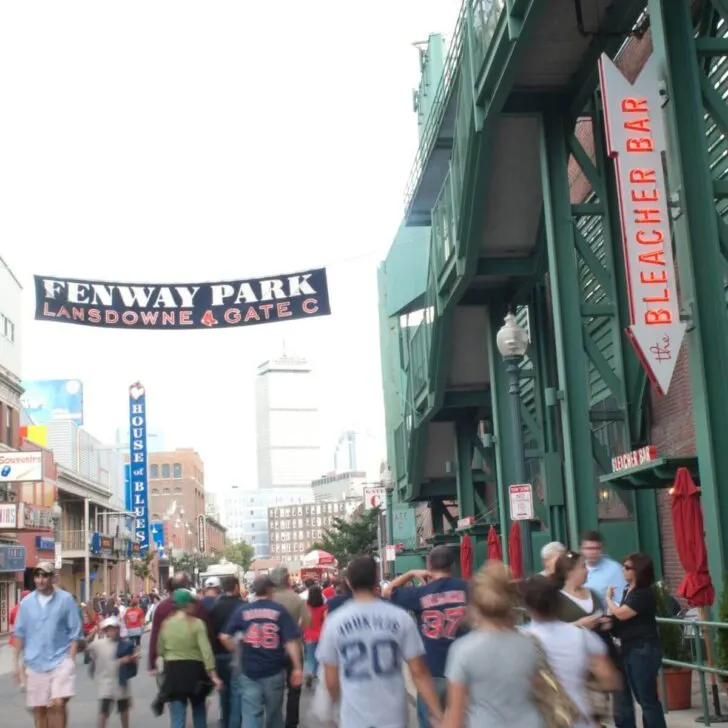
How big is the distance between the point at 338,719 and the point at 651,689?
370 cm

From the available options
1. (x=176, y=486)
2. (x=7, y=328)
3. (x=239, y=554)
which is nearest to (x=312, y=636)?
(x=7, y=328)

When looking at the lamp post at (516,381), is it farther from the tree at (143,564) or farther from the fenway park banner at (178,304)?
the tree at (143,564)

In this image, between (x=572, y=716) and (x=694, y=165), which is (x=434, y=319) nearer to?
(x=694, y=165)

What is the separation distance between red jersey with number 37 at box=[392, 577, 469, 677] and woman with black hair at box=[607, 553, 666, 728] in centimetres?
148

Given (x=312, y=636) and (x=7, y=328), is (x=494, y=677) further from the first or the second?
(x=7, y=328)

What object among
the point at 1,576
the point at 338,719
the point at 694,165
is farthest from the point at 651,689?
the point at 1,576

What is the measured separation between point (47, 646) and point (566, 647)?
5921 millimetres

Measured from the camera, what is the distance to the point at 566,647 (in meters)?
6.03

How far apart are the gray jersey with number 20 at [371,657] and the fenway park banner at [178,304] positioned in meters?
14.0

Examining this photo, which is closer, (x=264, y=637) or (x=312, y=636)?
(x=264, y=637)

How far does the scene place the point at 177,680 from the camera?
10.4m

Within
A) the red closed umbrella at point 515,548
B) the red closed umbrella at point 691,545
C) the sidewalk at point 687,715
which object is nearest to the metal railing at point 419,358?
the red closed umbrella at point 515,548

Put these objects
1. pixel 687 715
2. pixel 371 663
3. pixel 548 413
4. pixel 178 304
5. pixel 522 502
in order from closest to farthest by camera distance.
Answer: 1. pixel 371 663
2. pixel 687 715
3. pixel 522 502
4. pixel 178 304
5. pixel 548 413

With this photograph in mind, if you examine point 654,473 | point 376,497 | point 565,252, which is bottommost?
point 654,473
